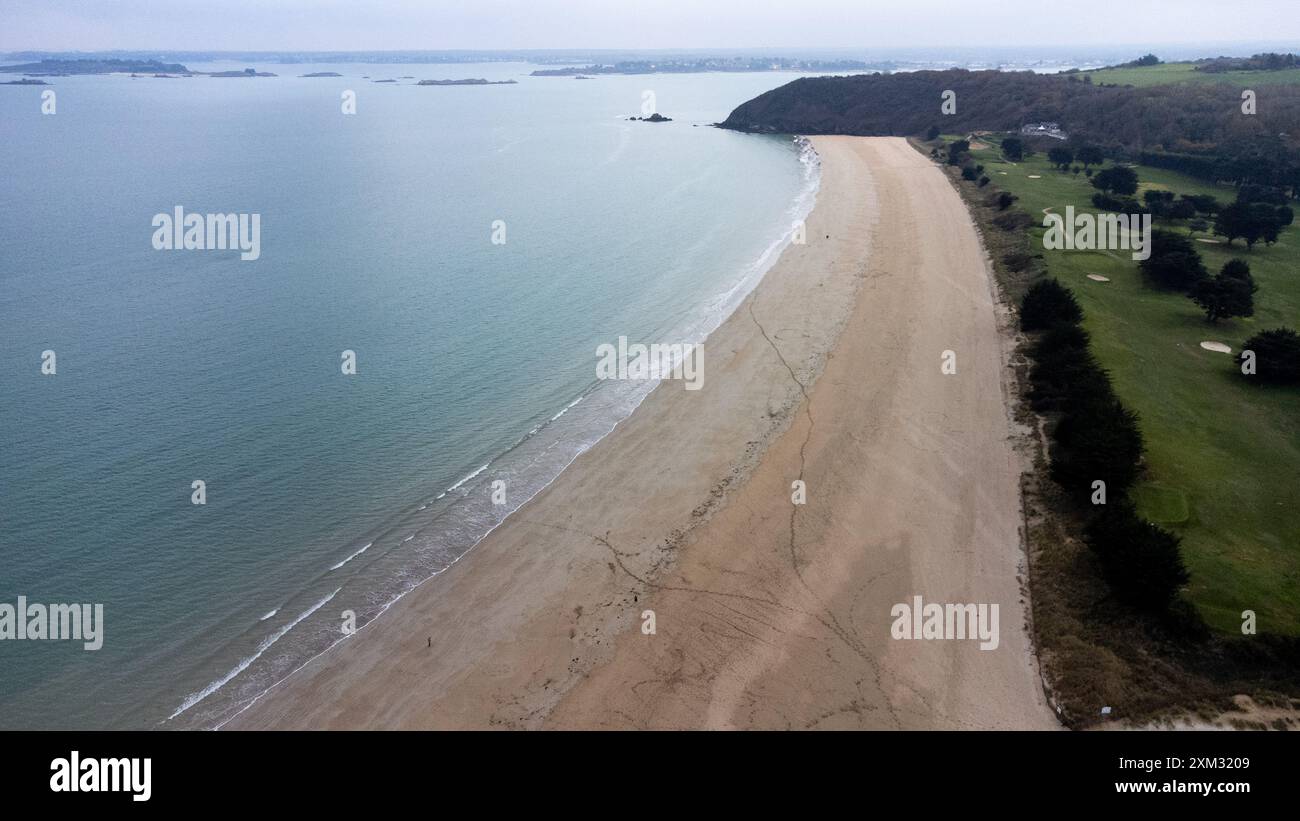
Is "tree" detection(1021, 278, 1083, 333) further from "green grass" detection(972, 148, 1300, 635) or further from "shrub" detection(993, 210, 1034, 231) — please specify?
"shrub" detection(993, 210, 1034, 231)

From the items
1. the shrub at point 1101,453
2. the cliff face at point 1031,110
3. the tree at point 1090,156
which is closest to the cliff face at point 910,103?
the cliff face at point 1031,110

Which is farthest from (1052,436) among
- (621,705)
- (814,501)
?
(621,705)

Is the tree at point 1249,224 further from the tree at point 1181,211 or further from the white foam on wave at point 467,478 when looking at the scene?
the white foam on wave at point 467,478

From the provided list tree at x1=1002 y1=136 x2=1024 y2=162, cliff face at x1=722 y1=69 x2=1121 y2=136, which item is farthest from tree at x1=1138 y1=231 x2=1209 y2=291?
cliff face at x1=722 y1=69 x2=1121 y2=136

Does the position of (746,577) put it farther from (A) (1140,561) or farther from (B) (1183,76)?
(B) (1183,76)

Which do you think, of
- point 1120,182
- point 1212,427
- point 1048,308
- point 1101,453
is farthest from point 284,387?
point 1120,182
